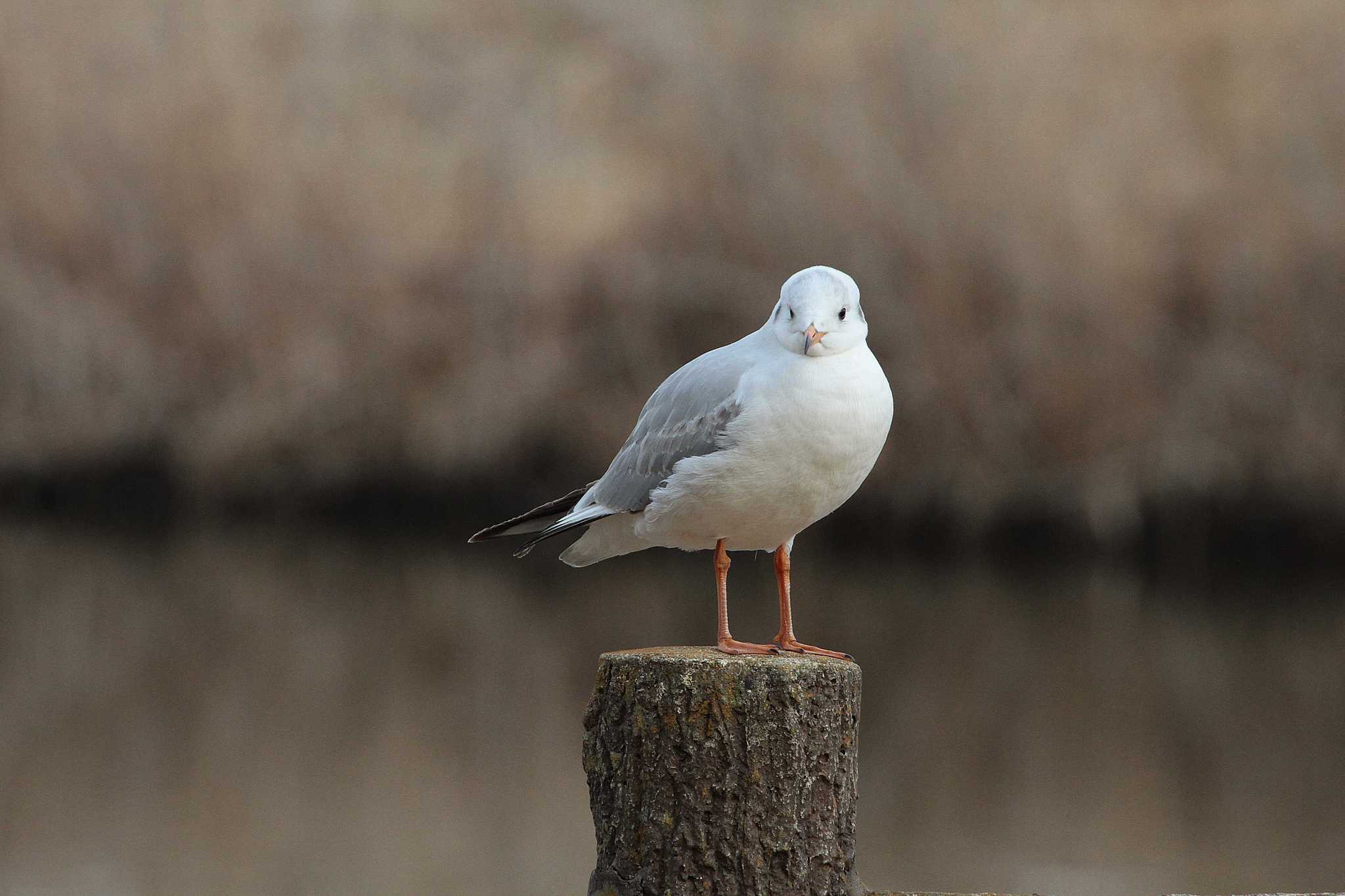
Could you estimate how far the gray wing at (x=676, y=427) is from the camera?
11.8 feet

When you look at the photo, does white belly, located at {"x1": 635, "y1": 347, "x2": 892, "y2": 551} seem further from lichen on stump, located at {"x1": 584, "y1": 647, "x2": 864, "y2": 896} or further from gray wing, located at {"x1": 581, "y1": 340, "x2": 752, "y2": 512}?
lichen on stump, located at {"x1": 584, "y1": 647, "x2": 864, "y2": 896}

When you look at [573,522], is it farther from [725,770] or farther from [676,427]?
[725,770]

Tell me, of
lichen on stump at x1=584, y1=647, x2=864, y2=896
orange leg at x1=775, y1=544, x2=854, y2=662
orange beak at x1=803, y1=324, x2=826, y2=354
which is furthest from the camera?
orange leg at x1=775, y1=544, x2=854, y2=662

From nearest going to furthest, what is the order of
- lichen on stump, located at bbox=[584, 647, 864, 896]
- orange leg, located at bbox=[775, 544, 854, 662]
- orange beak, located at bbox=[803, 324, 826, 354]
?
lichen on stump, located at bbox=[584, 647, 864, 896]
orange beak, located at bbox=[803, 324, 826, 354]
orange leg, located at bbox=[775, 544, 854, 662]

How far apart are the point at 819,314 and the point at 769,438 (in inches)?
12.5

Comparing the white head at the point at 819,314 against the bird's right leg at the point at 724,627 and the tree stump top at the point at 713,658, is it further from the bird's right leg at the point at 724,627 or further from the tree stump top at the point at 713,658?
the tree stump top at the point at 713,658

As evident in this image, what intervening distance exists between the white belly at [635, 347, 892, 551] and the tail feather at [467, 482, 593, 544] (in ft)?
1.60

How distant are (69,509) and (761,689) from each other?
19.8 m

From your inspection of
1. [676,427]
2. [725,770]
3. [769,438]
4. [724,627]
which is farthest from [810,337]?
[725,770]

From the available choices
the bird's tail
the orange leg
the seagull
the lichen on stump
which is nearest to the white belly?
the seagull

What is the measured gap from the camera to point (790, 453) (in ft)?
11.4

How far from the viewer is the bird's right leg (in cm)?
347

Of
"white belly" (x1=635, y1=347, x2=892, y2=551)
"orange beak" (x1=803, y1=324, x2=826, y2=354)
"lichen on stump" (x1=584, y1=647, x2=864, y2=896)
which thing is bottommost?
"lichen on stump" (x1=584, y1=647, x2=864, y2=896)

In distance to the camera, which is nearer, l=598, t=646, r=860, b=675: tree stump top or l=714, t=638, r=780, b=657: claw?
l=598, t=646, r=860, b=675: tree stump top
